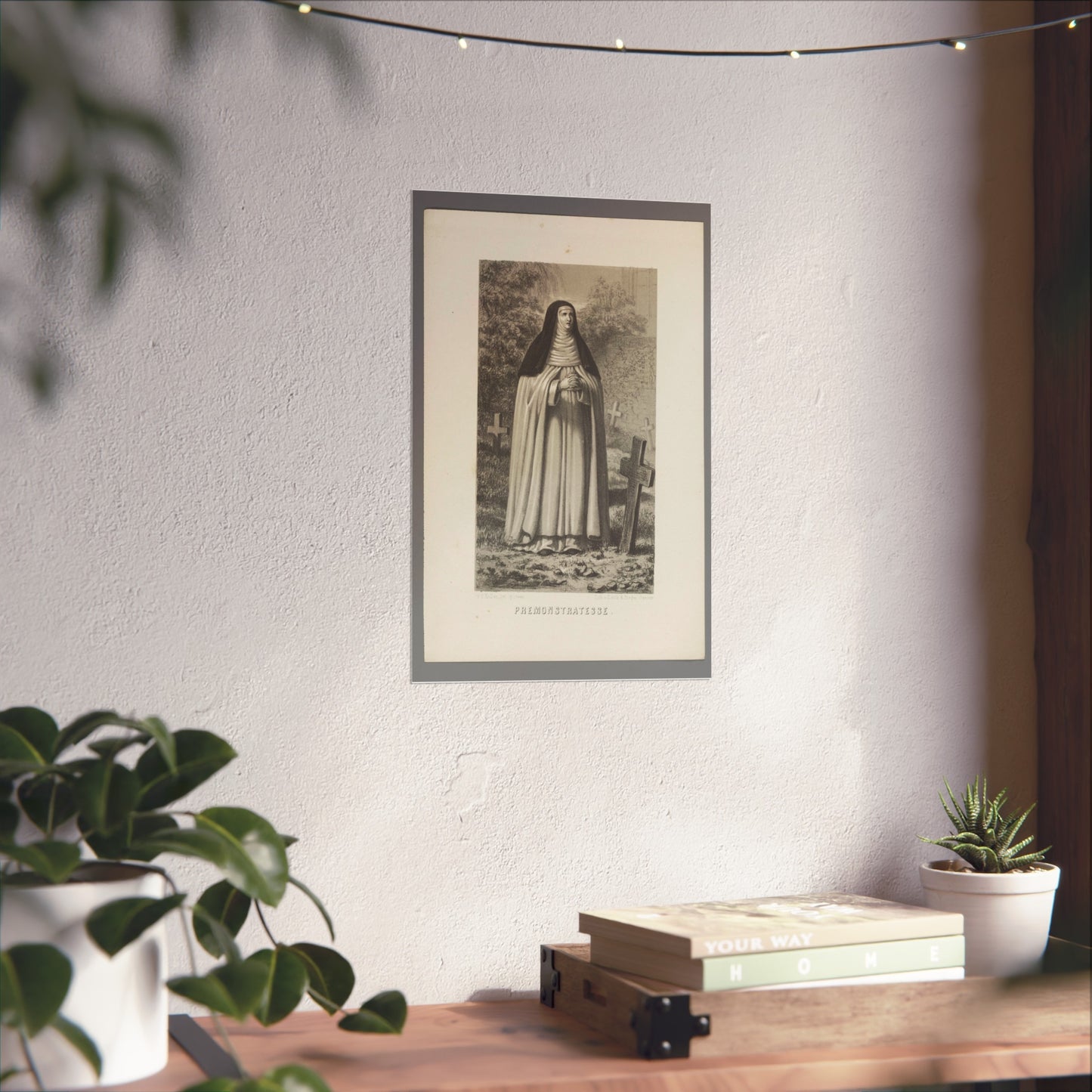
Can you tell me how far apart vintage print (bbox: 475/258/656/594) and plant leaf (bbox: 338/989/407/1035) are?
496mm

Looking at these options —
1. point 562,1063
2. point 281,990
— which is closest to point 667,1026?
point 562,1063

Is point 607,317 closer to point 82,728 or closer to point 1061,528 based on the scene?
point 1061,528

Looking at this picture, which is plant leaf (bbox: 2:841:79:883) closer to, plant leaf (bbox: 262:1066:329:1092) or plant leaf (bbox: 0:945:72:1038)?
plant leaf (bbox: 0:945:72:1038)

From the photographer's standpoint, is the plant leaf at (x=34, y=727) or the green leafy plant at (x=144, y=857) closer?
the green leafy plant at (x=144, y=857)

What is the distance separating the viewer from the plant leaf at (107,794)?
92 centimetres

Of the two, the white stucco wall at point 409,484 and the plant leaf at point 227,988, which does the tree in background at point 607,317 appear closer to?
the white stucco wall at point 409,484

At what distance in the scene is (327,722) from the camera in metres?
1.36

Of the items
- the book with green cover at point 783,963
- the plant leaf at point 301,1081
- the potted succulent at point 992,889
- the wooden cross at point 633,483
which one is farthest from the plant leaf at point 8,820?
the potted succulent at point 992,889

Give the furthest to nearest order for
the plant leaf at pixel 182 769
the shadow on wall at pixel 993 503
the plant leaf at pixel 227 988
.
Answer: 1. the shadow on wall at pixel 993 503
2. the plant leaf at pixel 182 769
3. the plant leaf at pixel 227 988

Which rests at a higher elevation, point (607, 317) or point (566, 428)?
point (607, 317)

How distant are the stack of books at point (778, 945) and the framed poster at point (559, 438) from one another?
33 cm

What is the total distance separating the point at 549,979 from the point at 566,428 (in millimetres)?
657

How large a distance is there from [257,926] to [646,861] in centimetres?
47

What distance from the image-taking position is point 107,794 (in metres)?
0.94
